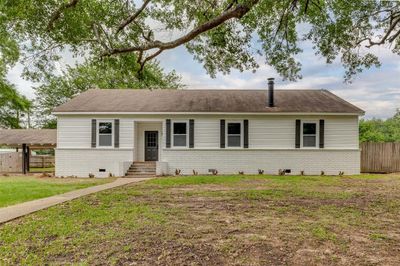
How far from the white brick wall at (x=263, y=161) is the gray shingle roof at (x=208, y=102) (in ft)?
7.69

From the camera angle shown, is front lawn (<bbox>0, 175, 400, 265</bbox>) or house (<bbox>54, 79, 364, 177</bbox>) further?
house (<bbox>54, 79, 364, 177</bbox>)

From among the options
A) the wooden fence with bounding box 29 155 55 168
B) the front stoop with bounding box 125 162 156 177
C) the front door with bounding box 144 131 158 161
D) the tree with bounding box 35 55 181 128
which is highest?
the tree with bounding box 35 55 181 128

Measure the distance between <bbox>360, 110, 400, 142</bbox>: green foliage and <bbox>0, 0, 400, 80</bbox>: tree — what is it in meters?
21.1

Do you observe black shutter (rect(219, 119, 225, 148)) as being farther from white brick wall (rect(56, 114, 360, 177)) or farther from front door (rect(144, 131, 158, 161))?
front door (rect(144, 131, 158, 161))

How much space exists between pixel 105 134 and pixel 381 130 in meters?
43.8

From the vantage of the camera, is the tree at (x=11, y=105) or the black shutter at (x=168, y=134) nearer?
the black shutter at (x=168, y=134)

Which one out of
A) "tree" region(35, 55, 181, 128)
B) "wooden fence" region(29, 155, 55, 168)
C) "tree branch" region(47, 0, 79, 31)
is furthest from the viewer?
"tree" region(35, 55, 181, 128)

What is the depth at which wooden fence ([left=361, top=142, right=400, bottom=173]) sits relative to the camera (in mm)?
17219

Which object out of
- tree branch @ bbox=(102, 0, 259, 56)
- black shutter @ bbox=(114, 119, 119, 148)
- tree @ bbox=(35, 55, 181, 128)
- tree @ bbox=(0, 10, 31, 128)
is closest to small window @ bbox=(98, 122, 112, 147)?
black shutter @ bbox=(114, 119, 119, 148)

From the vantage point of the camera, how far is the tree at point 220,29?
9.58m

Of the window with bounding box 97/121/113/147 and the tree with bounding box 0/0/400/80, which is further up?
the tree with bounding box 0/0/400/80

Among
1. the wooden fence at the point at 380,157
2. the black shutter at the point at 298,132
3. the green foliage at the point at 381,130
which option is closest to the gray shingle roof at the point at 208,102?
the black shutter at the point at 298,132

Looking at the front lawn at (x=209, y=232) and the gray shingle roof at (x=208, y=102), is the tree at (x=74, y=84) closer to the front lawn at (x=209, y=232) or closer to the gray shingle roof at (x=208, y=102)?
the gray shingle roof at (x=208, y=102)

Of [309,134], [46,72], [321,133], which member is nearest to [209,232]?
[46,72]
